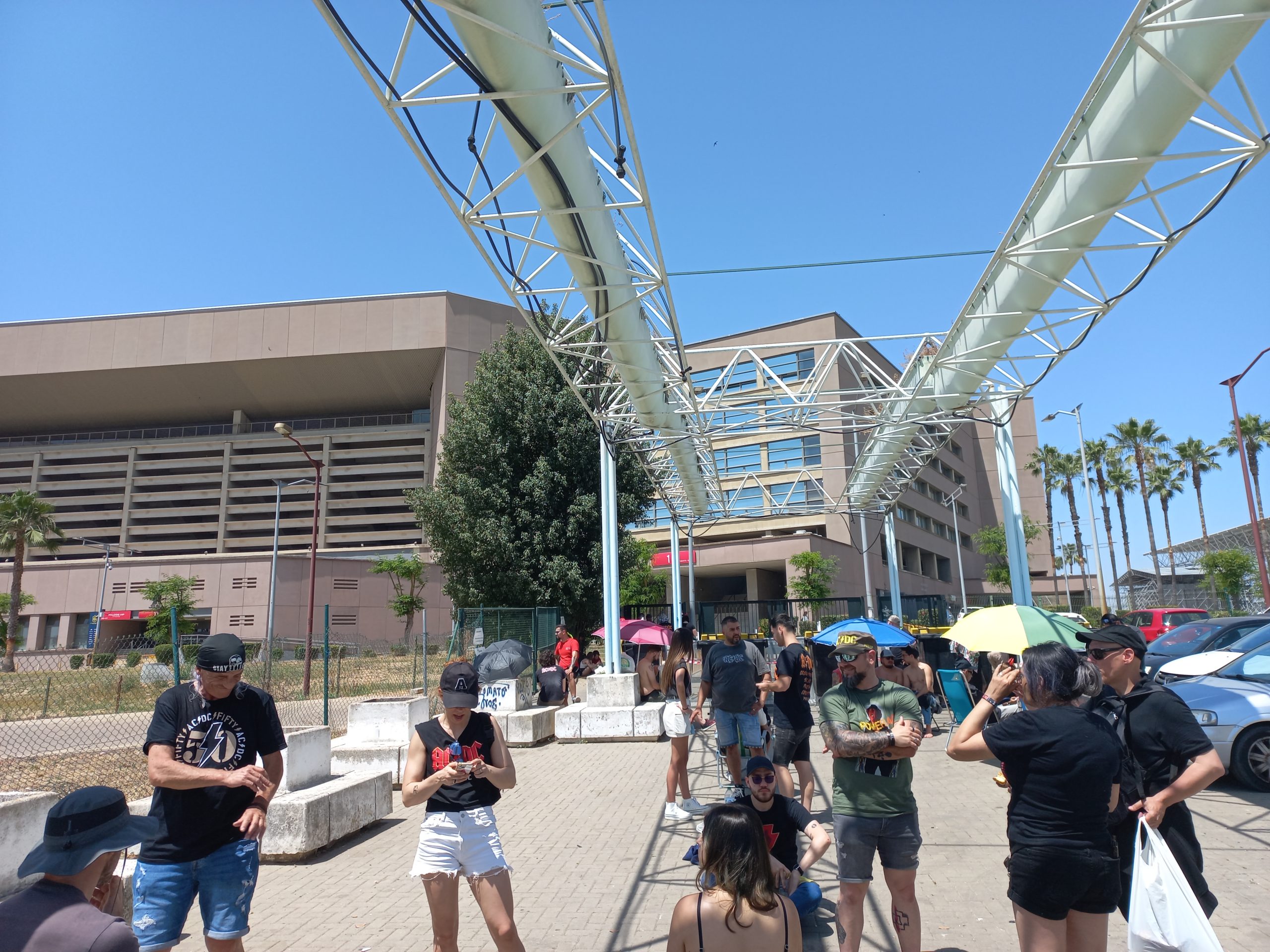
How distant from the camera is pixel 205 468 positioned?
227 ft

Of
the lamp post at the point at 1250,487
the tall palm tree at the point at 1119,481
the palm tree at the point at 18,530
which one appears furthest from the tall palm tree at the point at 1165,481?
the palm tree at the point at 18,530

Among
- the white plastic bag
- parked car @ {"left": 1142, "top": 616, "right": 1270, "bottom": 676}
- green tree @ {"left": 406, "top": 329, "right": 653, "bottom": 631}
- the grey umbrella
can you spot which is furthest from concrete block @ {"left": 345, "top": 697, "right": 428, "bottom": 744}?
→ green tree @ {"left": 406, "top": 329, "right": 653, "bottom": 631}

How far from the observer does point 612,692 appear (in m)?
13.2

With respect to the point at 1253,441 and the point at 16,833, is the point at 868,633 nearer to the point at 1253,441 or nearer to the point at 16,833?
the point at 16,833

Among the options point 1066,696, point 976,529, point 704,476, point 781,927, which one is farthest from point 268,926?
point 976,529

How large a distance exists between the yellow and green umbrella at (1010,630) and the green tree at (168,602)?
46.2 m

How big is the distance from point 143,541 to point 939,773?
246 ft

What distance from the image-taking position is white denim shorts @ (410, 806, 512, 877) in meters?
3.89

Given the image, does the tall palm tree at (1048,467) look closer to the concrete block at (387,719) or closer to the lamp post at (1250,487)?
the lamp post at (1250,487)

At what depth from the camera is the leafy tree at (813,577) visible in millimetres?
43469

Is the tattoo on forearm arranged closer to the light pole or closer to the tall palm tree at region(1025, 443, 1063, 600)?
the light pole

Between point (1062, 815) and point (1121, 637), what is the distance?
105 centimetres

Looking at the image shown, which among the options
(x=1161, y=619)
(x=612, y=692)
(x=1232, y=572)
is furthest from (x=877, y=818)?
(x=1232, y=572)

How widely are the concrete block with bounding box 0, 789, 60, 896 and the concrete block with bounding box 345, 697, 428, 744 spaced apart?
4379 millimetres
